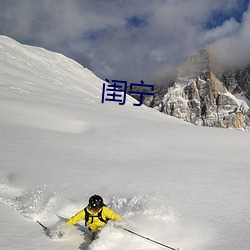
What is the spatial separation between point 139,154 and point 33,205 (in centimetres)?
541

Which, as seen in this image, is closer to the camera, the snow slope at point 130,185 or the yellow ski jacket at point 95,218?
the snow slope at point 130,185

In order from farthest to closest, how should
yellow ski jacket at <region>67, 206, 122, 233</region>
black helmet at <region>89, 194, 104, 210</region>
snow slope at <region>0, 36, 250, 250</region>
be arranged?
yellow ski jacket at <region>67, 206, 122, 233</region>, black helmet at <region>89, 194, 104, 210</region>, snow slope at <region>0, 36, 250, 250</region>

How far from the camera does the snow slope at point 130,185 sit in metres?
5.30

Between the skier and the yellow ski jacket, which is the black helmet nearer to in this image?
the skier

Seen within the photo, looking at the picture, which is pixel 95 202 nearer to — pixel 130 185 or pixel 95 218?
pixel 95 218

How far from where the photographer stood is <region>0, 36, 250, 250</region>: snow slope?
5305 millimetres

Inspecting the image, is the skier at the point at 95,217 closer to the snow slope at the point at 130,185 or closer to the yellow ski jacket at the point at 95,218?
the yellow ski jacket at the point at 95,218

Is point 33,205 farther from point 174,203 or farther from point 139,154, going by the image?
point 139,154

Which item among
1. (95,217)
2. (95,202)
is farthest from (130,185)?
(95,202)

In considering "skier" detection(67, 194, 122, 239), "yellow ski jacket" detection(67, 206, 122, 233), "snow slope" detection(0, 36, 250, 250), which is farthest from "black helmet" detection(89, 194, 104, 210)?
"snow slope" detection(0, 36, 250, 250)

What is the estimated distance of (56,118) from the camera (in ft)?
59.3

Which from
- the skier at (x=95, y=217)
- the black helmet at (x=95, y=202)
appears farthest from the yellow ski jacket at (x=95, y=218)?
the black helmet at (x=95, y=202)

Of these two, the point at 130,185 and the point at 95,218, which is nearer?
the point at 95,218

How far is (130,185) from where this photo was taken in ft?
25.9
